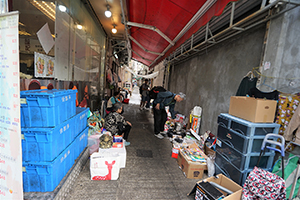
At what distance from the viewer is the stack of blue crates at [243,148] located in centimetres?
246

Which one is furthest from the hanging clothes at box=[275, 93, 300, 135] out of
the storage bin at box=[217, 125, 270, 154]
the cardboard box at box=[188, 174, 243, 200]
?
the cardboard box at box=[188, 174, 243, 200]

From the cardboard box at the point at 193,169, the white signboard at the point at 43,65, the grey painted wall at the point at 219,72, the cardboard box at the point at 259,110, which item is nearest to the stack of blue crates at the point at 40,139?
the white signboard at the point at 43,65

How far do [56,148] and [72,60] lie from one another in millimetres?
2867

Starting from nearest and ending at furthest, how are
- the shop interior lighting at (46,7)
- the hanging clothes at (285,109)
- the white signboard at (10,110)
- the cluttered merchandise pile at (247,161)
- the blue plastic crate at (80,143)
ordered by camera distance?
the white signboard at (10,110) → the cluttered merchandise pile at (247,161) → the hanging clothes at (285,109) → the shop interior lighting at (46,7) → the blue plastic crate at (80,143)

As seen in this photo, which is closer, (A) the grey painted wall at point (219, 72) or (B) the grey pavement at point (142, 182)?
(B) the grey pavement at point (142, 182)

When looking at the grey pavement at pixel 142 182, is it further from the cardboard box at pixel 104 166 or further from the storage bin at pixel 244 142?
the storage bin at pixel 244 142

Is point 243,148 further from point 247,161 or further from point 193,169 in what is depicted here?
point 193,169

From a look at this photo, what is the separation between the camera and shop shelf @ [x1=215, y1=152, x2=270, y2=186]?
2.49 m

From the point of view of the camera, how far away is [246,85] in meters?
3.20

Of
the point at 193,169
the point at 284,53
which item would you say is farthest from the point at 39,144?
the point at 284,53

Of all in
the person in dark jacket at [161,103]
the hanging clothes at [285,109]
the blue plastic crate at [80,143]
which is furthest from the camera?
the person in dark jacket at [161,103]

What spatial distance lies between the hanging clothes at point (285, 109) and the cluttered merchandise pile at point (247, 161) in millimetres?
155

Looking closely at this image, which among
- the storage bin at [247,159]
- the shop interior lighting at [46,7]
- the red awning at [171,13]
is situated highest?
the red awning at [171,13]

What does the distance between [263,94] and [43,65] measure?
459 centimetres
